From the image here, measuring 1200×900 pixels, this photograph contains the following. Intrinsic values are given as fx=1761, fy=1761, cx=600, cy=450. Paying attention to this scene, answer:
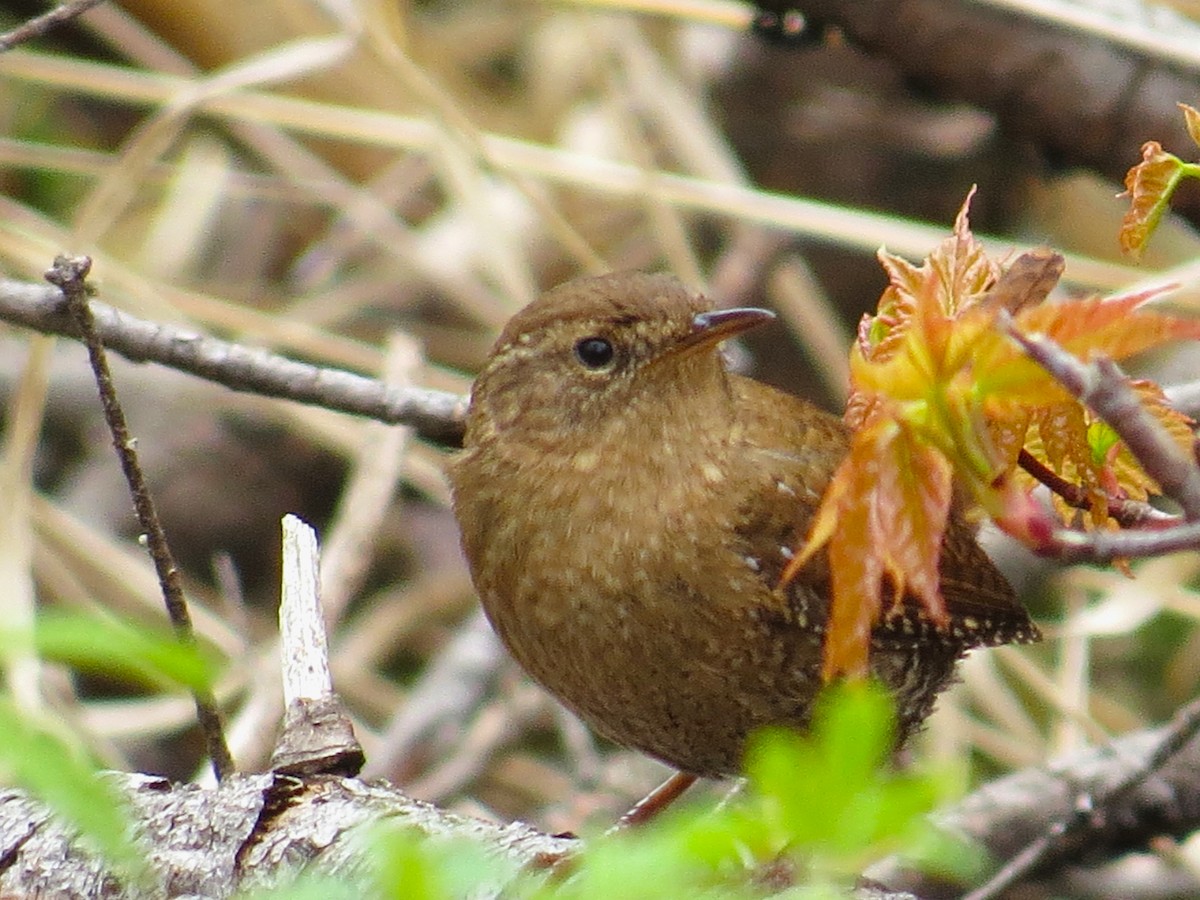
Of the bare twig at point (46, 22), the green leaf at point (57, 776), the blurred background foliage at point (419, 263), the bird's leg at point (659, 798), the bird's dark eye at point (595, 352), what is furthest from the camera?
the blurred background foliage at point (419, 263)

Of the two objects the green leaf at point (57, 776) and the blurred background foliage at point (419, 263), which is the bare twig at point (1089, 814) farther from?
the green leaf at point (57, 776)

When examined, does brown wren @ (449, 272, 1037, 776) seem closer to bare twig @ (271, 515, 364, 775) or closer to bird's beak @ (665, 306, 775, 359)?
bird's beak @ (665, 306, 775, 359)

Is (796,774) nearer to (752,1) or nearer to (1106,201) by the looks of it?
(752,1)

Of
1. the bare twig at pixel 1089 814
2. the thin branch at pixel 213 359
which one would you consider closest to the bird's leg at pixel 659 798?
the bare twig at pixel 1089 814

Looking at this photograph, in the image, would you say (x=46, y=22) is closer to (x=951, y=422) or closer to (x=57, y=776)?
Result: (x=951, y=422)


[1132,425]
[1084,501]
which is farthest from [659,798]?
[1132,425]

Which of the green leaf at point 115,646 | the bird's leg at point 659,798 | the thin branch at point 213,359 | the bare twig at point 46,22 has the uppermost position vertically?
the bare twig at point 46,22
